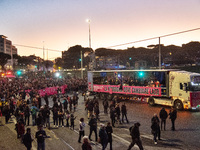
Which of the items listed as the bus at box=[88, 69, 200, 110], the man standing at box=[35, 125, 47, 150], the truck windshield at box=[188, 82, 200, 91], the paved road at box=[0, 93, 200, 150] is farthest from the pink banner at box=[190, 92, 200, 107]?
the man standing at box=[35, 125, 47, 150]

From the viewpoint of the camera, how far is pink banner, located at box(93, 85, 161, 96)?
19.9 metres

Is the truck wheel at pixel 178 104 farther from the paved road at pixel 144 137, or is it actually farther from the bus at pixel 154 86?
the paved road at pixel 144 137

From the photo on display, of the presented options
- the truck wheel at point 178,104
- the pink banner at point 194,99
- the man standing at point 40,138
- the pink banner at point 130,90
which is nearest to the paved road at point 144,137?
the man standing at point 40,138

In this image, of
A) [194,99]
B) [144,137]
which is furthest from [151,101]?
[144,137]

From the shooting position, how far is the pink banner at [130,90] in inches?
784

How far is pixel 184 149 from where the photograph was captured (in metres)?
8.71

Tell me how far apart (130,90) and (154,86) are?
10.6 ft

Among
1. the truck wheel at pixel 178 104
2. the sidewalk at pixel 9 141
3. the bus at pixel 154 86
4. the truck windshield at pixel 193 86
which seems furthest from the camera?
the truck wheel at pixel 178 104

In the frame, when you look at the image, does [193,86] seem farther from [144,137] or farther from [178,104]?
[144,137]

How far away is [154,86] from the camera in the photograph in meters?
20.1

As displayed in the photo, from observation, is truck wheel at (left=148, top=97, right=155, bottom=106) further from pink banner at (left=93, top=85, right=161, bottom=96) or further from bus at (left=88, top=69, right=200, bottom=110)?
pink banner at (left=93, top=85, right=161, bottom=96)

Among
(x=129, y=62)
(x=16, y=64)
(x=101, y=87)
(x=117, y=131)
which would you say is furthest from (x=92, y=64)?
(x=16, y=64)

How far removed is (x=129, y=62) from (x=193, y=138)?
103 meters

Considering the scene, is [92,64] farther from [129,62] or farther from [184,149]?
[129,62]
